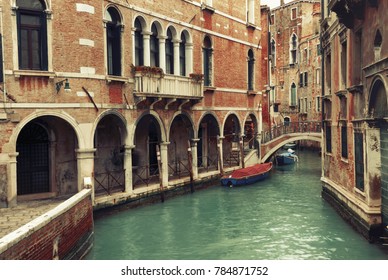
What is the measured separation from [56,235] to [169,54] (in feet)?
32.4

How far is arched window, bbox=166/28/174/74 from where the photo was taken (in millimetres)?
16087

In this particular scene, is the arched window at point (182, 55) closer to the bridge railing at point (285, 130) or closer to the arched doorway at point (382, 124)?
the bridge railing at point (285, 130)

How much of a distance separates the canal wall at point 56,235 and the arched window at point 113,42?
14.8ft

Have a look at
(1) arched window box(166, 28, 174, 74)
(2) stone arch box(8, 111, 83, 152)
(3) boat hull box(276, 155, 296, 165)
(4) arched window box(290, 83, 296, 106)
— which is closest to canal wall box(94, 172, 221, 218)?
(2) stone arch box(8, 111, 83, 152)

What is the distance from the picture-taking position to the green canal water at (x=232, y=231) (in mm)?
9664

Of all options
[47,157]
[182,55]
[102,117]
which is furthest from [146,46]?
[47,157]

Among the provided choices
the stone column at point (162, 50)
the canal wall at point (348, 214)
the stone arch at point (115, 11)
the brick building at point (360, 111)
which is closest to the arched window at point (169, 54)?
the stone column at point (162, 50)

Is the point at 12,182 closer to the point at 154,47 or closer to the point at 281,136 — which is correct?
the point at 154,47

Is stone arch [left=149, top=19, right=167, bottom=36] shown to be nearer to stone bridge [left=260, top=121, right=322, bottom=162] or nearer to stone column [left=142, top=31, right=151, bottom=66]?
stone column [left=142, top=31, right=151, bottom=66]

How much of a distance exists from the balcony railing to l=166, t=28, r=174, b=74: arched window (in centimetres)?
77

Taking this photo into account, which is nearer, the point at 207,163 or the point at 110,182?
the point at 110,182

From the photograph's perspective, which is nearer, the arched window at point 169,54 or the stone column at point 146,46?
the stone column at point 146,46

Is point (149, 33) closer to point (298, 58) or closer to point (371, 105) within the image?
point (371, 105)

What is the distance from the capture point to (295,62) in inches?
1462
